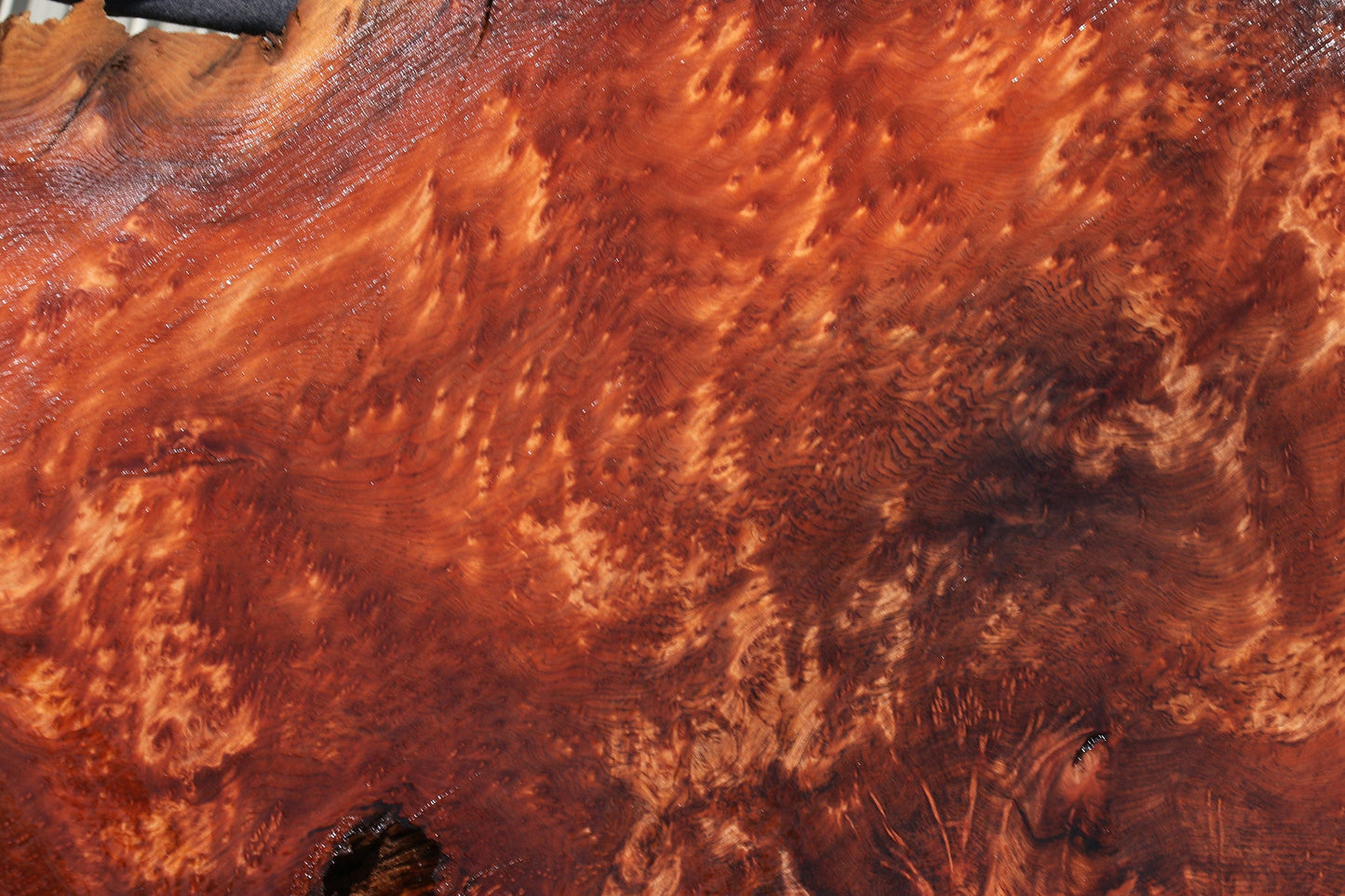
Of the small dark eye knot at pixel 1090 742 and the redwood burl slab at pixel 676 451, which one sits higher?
the redwood burl slab at pixel 676 451

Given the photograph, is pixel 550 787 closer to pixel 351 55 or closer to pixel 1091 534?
pixel 1091 534

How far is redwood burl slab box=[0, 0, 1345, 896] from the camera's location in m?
0.88

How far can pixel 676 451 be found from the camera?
92 centimetres

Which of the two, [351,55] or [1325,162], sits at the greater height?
[351,55]

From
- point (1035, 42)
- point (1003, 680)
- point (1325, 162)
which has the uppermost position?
point (1035, 42)

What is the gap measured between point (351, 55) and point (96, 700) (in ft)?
2.23

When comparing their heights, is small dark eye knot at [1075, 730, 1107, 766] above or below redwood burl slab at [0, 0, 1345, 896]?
below

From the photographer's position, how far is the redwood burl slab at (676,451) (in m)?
0.88

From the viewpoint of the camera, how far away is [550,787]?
914 mm

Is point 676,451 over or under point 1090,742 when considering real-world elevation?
over

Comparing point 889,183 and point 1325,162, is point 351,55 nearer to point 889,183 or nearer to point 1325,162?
point 889,183

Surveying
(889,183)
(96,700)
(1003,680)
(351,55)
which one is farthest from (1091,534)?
(96,700)

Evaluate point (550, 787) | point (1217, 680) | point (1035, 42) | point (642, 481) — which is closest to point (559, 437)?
point (642, 481)

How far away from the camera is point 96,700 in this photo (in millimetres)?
876
